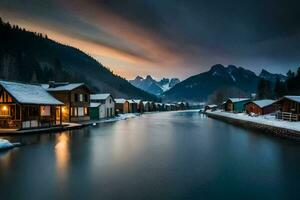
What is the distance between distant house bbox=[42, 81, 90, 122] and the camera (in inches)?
2181

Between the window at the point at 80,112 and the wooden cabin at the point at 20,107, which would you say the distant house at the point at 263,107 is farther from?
the wooden cabin at the point at 20,107

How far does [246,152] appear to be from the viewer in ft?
77.6

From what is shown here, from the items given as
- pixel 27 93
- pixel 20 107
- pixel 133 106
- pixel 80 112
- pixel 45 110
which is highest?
pixel 27 93

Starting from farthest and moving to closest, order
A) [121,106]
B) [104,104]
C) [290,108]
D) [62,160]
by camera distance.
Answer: [121,106]
[104,104]
[290,108]
[62,160]

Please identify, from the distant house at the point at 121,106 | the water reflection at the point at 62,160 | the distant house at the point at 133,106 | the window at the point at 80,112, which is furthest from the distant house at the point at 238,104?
the water reflection at the point at 62,160

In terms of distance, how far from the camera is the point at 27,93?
41344 mm

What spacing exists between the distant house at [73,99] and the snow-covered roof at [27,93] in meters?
8.02

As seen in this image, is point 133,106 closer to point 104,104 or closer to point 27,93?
point 104,104

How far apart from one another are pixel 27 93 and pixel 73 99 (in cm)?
1557

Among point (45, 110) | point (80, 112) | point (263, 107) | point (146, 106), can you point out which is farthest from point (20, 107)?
point (146, 106)

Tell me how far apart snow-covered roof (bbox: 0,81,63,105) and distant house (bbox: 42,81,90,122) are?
8023mm

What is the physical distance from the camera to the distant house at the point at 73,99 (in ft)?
182

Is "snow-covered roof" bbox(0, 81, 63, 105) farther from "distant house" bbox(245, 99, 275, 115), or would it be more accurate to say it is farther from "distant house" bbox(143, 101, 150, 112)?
"distant house" bbox(143, 101, 150, 112)

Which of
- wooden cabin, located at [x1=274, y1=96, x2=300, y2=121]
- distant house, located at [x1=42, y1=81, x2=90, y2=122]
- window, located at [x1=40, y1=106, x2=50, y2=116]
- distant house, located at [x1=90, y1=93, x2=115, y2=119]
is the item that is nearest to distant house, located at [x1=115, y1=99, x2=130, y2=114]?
distant house, located at [x1=90, y1=93, x2=115, y2=119]
